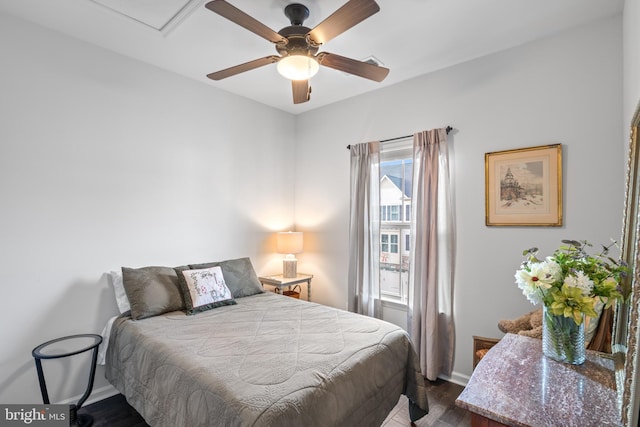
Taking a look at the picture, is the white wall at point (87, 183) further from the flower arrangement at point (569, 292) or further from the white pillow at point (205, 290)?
the flower arrangement at point (569, 292)

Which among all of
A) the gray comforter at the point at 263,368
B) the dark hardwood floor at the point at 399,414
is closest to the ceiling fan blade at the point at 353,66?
the gray comforter at the point at 263,368

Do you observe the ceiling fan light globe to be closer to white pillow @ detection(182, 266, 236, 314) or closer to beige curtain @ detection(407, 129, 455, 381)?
beige curtain @ detection(407, 129, 455, 381)

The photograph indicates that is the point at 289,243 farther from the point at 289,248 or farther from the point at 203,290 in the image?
the point at 203,290

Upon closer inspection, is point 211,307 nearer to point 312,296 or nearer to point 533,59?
point 312,296

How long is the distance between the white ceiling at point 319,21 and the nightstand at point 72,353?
2249 mm

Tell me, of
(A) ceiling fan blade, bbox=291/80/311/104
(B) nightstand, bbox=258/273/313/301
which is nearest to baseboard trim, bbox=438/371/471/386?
(B) nightstand, bbox=258/273/313/301

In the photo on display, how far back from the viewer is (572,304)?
48.4 inches

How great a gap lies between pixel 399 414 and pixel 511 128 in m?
2.34

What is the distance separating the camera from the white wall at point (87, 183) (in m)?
2.17

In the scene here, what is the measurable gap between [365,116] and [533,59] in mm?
1533

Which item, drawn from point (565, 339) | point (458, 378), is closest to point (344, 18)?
point (565, 339)

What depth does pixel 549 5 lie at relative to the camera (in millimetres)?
1997

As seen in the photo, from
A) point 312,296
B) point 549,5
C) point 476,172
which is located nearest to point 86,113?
point 312,296

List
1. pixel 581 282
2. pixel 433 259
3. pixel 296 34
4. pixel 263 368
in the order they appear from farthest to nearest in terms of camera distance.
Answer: pixel 433 259
pixel 296 34
pixel 263 368
pixel 581 282
